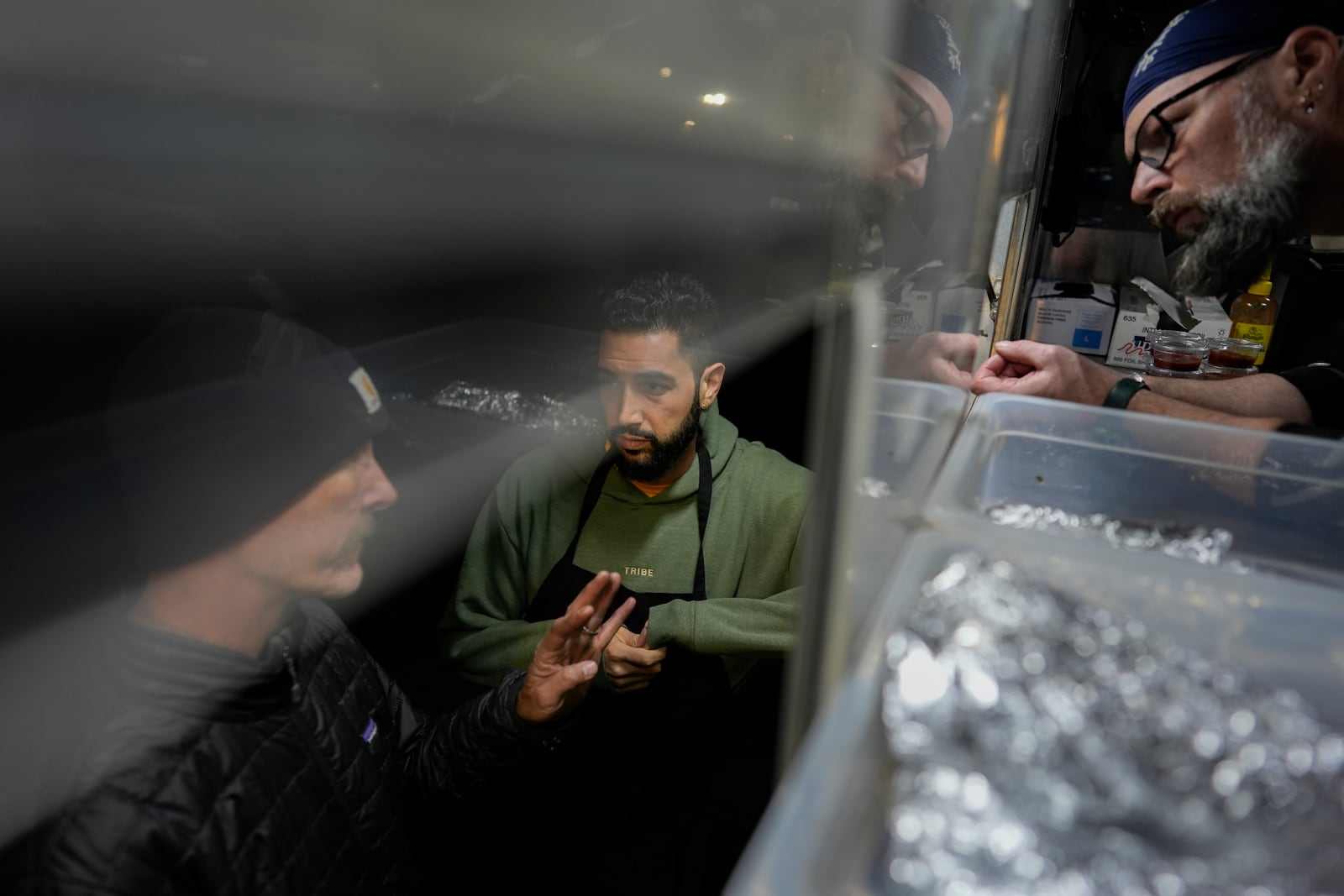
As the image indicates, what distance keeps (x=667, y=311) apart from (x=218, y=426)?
575 mm

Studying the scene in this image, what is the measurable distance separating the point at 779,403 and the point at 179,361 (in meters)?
Result: 0.76

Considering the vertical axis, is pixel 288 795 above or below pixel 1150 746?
below

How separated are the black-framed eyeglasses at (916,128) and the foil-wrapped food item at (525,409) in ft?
1.86

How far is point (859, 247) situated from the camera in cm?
61

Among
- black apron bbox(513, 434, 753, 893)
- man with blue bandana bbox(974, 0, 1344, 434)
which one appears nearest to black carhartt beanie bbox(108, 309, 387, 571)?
black apron bbox(513, 434, 753, 893)

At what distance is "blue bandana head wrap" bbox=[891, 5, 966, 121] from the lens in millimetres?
595

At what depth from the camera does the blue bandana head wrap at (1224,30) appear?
885mm

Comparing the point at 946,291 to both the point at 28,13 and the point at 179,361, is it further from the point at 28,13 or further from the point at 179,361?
the point at 28,13

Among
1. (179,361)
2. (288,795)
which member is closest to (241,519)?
(179,361)

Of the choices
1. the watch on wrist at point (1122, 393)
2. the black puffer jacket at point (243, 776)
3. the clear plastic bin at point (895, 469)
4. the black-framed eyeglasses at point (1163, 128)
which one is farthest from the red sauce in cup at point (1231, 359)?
the black puffer jacket at point (243, 776)

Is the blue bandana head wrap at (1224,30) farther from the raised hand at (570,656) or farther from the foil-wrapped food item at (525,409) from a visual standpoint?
the raised hand at (570,656)

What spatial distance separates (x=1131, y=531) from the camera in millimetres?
586

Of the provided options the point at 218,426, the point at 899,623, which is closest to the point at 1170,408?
the point at 899,623

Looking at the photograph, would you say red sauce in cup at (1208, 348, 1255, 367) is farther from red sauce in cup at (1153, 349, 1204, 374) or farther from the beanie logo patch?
the beanie logo patch
